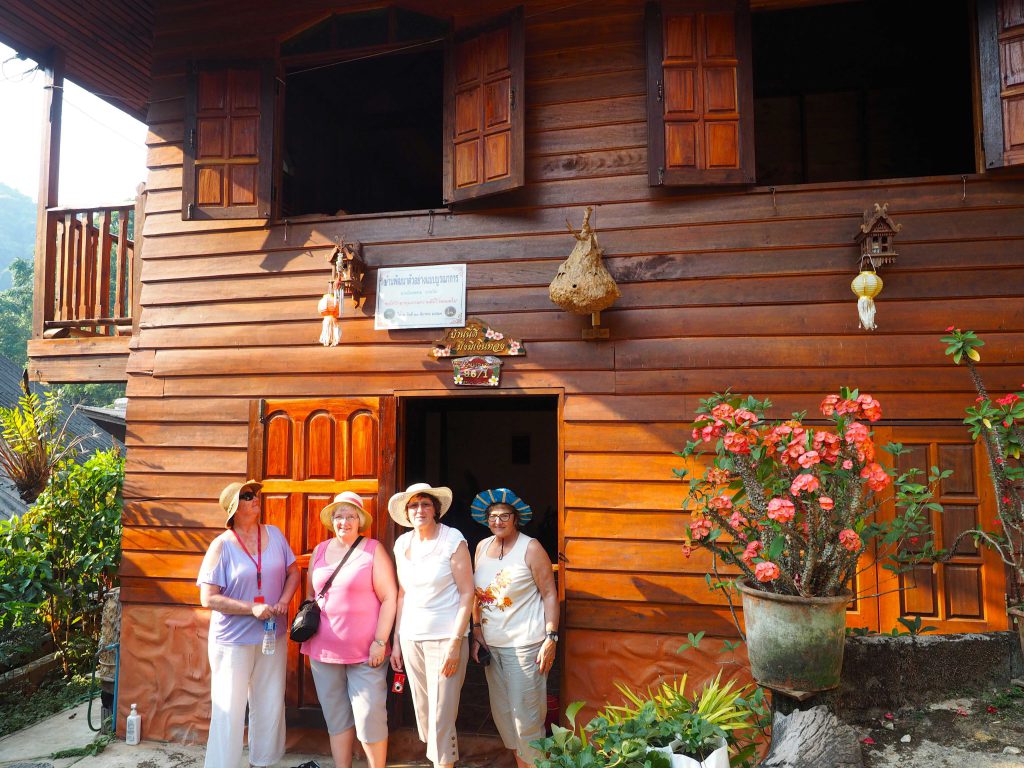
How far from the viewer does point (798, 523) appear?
2859mm

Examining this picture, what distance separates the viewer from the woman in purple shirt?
3.94m

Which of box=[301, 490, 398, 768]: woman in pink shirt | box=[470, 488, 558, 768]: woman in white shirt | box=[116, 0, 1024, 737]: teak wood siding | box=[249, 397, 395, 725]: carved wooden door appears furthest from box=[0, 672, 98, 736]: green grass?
box=[470, 488, 558, 768]: woman in white shirt

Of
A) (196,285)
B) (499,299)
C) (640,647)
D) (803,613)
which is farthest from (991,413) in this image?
(196,285)

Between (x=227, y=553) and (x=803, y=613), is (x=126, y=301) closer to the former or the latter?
(x=227, y=553)

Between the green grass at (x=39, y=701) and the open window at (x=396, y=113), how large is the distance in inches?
172

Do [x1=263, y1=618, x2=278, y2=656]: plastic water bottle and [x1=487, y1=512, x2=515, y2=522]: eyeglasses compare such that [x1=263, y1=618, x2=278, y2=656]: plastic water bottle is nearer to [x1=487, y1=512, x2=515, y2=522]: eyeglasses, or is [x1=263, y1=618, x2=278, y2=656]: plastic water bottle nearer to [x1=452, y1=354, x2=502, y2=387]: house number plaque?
[x1=487, y1=512, x2=515, y2=522]: eyeglasses

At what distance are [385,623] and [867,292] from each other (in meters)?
3.31

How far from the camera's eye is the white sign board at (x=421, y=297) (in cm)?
478

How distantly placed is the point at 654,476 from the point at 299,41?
4.24 m

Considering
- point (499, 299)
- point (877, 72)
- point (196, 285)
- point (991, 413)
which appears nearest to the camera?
point (991, 413)

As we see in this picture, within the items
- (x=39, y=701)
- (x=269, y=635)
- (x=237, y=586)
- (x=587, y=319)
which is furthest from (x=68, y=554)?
(x=587, y=319)

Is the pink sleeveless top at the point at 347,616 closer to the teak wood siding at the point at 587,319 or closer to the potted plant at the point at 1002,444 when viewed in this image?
the teak wood siding at the point at 587,319

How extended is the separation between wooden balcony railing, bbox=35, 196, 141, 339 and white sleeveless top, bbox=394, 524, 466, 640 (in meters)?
3.65

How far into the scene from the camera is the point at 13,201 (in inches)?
4129
